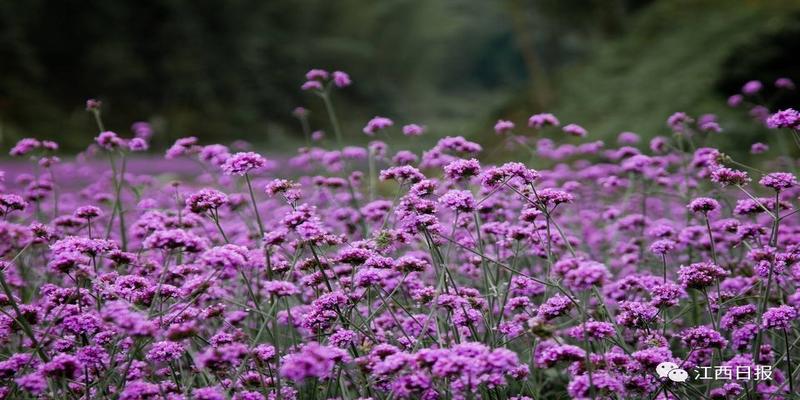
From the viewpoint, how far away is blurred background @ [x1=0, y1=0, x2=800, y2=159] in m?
11.2

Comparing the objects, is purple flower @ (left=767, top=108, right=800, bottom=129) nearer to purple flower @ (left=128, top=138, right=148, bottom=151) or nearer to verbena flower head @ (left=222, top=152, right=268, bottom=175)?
verbena flower head @ (left=222, top=152, right=268, bottom=175)

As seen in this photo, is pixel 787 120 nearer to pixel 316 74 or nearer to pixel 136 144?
pixel 316 74

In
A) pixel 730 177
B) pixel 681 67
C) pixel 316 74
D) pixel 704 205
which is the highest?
pixel 681 67

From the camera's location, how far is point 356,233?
4.64 m

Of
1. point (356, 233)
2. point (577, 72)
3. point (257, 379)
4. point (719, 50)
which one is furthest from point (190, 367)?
point (577, 72)

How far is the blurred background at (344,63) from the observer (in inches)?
442

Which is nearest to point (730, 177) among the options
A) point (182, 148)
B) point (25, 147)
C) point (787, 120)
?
point (787, 120)

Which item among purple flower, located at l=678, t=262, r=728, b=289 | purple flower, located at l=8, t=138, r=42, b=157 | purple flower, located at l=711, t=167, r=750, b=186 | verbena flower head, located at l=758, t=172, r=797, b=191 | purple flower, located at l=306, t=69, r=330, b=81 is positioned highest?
purple flower, located at l=306, t=69, r=330, b=81

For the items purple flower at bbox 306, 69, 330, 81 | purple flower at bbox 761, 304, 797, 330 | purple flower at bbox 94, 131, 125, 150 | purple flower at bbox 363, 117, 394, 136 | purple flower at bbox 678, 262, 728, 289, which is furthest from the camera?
purple flower at bbox 306, 69, 330, 81

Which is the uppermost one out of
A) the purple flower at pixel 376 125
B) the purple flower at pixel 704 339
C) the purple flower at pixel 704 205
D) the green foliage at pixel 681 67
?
the green foliage at pixel 681 67

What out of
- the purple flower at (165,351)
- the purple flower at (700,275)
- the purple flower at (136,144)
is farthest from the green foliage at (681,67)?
the purple flower at (165,351)

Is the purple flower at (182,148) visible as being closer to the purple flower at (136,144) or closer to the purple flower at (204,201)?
the purple flower at (136,144)

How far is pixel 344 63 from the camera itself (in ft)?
108

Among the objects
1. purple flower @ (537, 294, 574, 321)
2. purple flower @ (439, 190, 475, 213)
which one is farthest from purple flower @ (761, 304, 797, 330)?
purple flower @ (439, 190, 475, 213)
